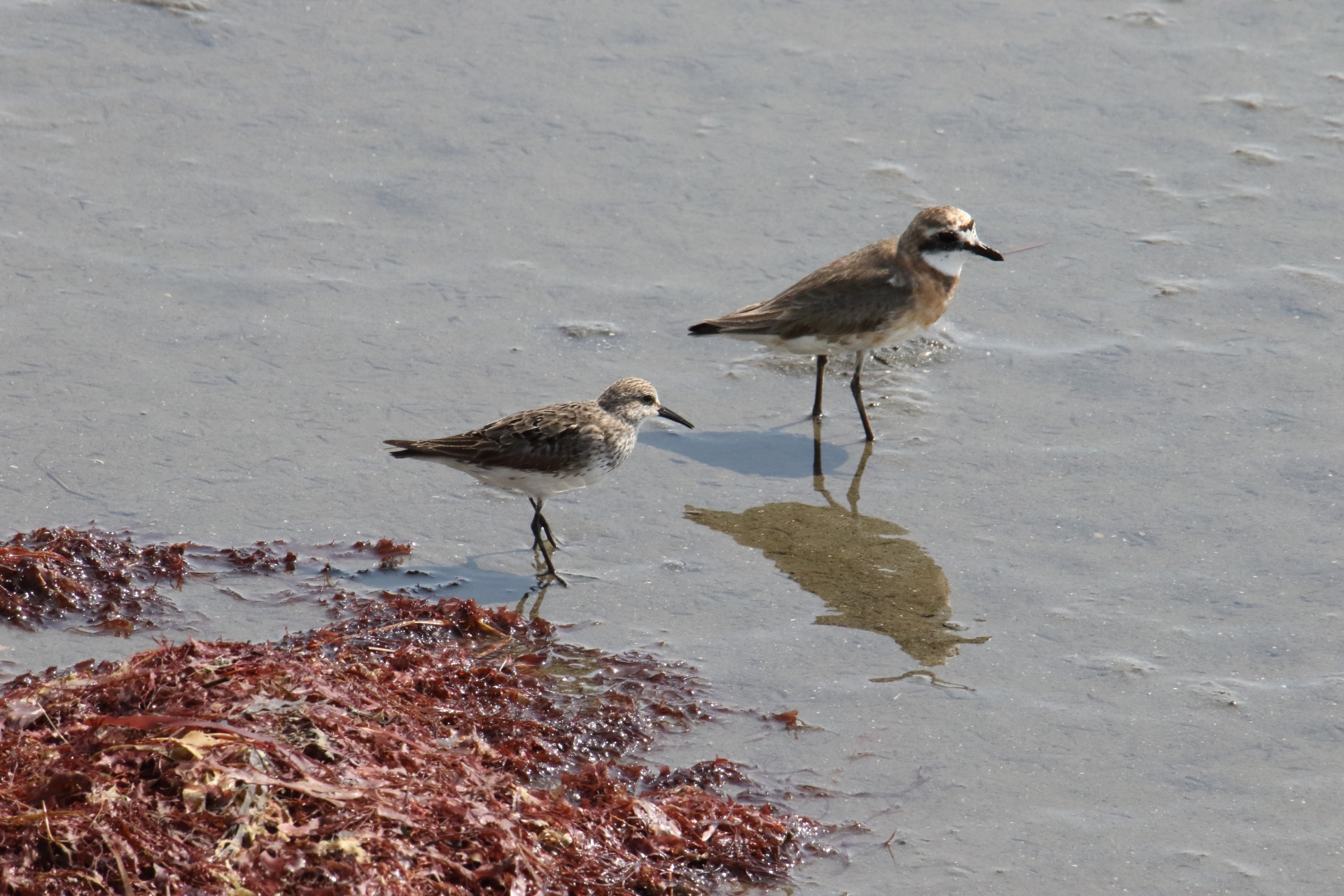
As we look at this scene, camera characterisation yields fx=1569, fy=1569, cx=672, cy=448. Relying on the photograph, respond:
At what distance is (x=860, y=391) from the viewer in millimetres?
8852

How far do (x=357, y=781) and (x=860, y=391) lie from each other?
4719 mm

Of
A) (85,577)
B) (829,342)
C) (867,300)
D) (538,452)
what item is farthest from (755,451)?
(85,577)

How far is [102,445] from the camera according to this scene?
24.7 ft

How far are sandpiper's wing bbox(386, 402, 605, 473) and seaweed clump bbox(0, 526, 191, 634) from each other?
1163mm

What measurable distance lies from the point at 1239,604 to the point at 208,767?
14.9 feet

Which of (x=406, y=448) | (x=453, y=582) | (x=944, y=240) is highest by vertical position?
(x=944, y=240)

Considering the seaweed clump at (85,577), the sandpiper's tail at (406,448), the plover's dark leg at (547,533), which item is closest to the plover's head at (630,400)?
the plover's dark leg at (547,533)

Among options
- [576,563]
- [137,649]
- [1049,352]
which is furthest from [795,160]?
[137,649]

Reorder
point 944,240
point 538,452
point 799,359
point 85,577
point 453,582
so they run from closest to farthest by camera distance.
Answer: point 85,577, point 453,582, point 538,452, point 944,240, point 799,359

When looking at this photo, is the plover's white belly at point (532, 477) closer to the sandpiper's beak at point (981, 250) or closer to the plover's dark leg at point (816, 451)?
the plover's dark leg at point (816, 451)

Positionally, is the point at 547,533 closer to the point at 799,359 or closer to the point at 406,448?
the point at 406,448

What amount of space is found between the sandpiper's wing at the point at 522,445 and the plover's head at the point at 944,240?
2.80 meters

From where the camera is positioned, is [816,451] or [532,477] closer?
[532,477]

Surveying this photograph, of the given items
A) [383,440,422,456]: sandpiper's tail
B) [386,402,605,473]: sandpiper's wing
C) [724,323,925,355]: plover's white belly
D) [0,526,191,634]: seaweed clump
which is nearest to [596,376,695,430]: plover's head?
[386,402,605,473]: sandpiper's wing
